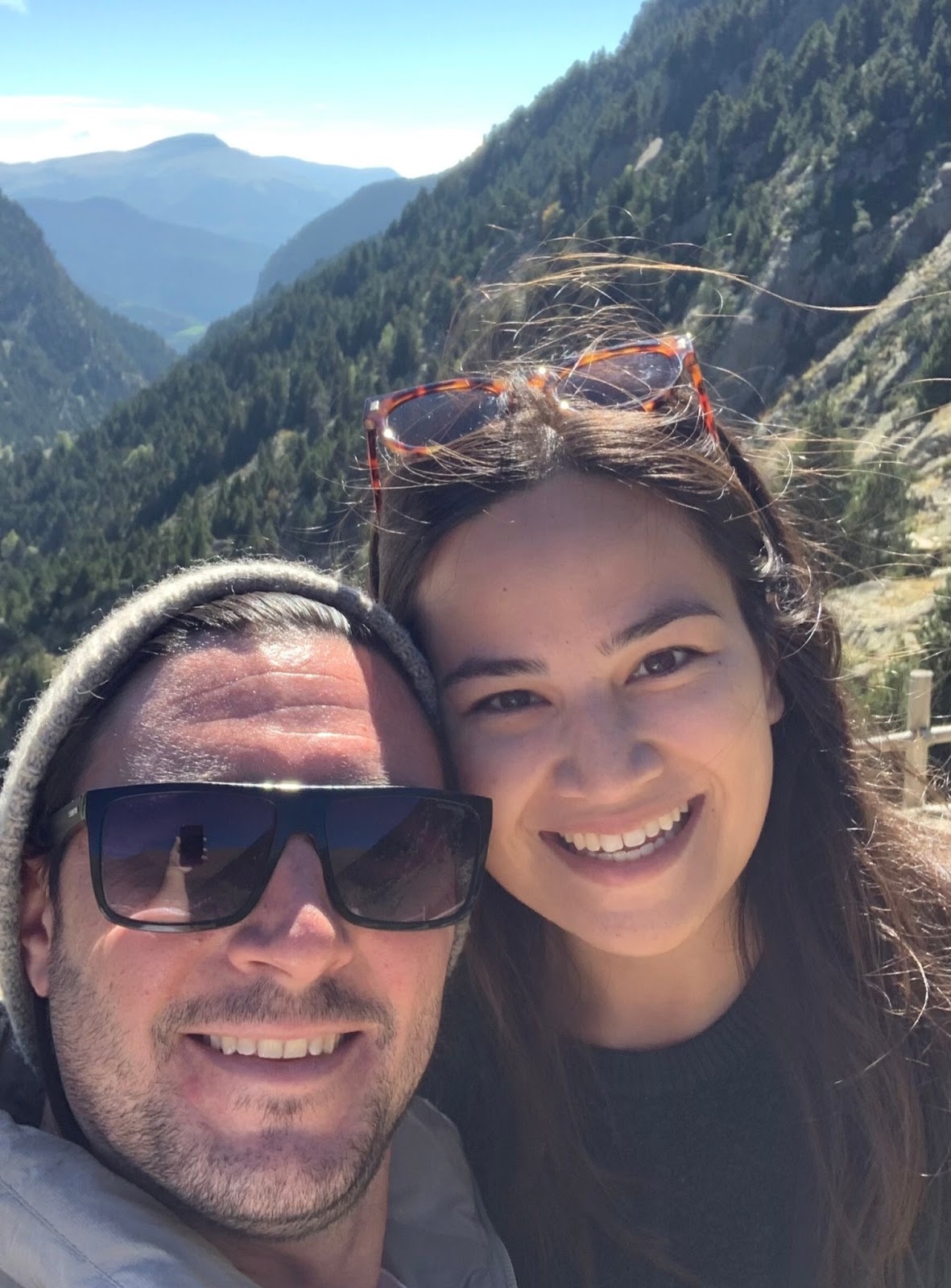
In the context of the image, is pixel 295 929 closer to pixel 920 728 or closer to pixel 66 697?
pixel 66 697

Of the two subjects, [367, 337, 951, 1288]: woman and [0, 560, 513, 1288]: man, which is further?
[367, 337, 951, 1288]: woman

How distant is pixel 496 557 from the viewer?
1806 mm

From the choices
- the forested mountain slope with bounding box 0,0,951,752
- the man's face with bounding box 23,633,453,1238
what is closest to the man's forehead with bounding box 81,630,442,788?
the man's face with bounding box 23,633,453,1238

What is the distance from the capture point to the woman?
5.65 feet

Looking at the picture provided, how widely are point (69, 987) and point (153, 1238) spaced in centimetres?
39

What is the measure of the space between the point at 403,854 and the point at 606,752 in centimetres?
36

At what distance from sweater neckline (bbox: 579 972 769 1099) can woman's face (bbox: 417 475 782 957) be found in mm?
239

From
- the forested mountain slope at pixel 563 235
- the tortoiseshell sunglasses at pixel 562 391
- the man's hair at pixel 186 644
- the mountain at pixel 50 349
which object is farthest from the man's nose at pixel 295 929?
the mountain at pixel 50 349

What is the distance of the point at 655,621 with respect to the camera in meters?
1.73

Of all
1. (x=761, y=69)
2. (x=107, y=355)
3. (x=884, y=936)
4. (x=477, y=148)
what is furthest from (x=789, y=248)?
(x=107, y=355)

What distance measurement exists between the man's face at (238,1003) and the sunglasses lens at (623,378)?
82cm

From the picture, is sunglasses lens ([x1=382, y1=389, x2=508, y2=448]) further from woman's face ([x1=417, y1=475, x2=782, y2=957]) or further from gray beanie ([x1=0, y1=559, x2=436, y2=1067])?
gray beanie ([x1=0, y1=559, x2=436, y2=1067])

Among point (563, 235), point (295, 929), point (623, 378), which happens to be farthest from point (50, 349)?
point (295, 929)

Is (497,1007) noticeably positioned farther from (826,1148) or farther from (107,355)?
(107,355)
